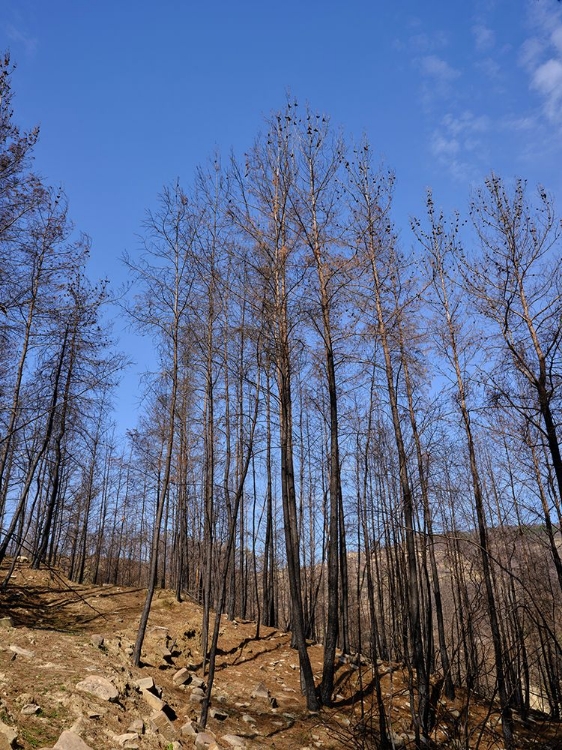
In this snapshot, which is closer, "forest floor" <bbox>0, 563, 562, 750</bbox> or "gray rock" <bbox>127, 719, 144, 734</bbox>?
"forest floor" <bbox>0, 563, 562, 750</bbox>

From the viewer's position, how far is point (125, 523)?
31812mm

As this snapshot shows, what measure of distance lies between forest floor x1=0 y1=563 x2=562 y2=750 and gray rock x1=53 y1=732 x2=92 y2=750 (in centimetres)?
22

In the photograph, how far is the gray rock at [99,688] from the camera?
6965 millimetres

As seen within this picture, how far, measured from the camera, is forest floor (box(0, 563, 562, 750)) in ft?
19.4

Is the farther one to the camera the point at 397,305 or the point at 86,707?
the point at 397,305

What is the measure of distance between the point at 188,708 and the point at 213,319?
7.66 metres

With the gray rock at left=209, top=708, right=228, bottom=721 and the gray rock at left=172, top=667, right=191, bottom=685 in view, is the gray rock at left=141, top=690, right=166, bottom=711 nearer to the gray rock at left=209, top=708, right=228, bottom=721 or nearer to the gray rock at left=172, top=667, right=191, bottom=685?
the gray rock at left=209, top=708, right=228, bottom=721

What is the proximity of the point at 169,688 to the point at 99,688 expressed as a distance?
218cm

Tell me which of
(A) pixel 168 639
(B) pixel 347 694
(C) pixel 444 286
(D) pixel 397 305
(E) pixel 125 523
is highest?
(C) pixel 444 286

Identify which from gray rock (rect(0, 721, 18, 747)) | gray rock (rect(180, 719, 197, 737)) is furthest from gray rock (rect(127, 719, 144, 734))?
gray rock (rect(0, 721, 18, 747))

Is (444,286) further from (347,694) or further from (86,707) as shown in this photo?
(86,707)

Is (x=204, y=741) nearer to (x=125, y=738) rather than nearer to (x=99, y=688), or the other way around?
(x=125, y=738)

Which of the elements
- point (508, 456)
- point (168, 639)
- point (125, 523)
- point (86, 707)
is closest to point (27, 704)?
point (86, 707)

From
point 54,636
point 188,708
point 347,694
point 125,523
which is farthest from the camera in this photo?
point 125,523
